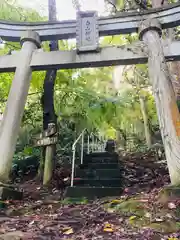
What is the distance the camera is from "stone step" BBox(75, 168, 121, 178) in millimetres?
6207

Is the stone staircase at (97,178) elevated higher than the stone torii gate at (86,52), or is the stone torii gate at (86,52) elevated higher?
the stone torii gate at (86,52)

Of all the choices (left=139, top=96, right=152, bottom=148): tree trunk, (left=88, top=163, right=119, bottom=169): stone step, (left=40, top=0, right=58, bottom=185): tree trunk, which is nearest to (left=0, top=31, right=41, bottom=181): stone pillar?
(left=40, top=0, right=58, bottom=185): tree trunk

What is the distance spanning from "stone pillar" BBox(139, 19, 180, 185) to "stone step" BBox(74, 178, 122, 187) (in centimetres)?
190

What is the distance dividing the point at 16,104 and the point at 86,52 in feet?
6.11

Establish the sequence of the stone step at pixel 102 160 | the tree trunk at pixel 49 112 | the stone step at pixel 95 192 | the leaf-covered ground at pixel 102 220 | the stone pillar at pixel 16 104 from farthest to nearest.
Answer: the stone step at pixel 102 160
the tree trunk at pixel 49 112
the stone step at pixel 95 192
the stone pillar at pixel 16 104
the leaf-covered ground at pixel 102 220

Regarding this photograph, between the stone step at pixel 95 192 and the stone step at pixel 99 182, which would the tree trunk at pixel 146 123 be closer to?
the stone step at pixel 99 182

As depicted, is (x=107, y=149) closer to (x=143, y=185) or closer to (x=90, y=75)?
(x=90, y=75)

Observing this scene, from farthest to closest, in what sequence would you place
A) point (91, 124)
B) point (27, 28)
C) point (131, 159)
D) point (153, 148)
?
point (153, 148) → point (131, 159) → point (91, 124) → point (27, 28)

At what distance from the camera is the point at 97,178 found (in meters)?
6.15

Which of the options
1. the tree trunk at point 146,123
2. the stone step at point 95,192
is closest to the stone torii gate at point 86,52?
the stone step at point 95,192

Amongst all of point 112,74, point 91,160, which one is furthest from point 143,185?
point 112,74

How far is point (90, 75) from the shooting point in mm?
10234

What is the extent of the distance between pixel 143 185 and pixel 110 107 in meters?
2.50

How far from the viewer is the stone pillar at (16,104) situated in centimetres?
472
